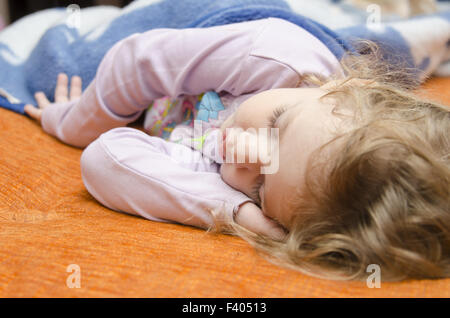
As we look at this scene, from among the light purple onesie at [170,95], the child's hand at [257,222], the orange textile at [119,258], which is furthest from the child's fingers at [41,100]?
the child's hand at [257,222]

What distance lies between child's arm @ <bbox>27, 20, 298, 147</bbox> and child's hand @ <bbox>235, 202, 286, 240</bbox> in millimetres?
294

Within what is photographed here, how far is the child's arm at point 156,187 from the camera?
790 mm

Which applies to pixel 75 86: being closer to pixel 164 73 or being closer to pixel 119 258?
pixel 164 73

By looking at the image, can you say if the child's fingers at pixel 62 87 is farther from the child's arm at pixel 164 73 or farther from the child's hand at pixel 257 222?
the child's hand at pixel 257 222

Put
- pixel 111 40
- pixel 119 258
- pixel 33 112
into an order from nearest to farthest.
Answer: pixel 119 258 → pixel 33 112 → pixel 111 40

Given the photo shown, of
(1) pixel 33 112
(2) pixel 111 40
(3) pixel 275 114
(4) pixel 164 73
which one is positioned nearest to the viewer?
(3) pixel 275 114

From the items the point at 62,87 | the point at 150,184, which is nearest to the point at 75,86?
the point at 62,87

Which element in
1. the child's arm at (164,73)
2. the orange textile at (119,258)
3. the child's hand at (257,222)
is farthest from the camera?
the child's arm at (164,73)

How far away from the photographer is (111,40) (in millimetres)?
1333

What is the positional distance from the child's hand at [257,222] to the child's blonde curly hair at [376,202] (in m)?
0.05

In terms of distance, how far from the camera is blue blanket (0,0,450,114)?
1.24 metres

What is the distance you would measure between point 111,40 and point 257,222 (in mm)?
806

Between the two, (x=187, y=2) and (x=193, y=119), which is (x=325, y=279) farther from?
(x=187, y=2)
